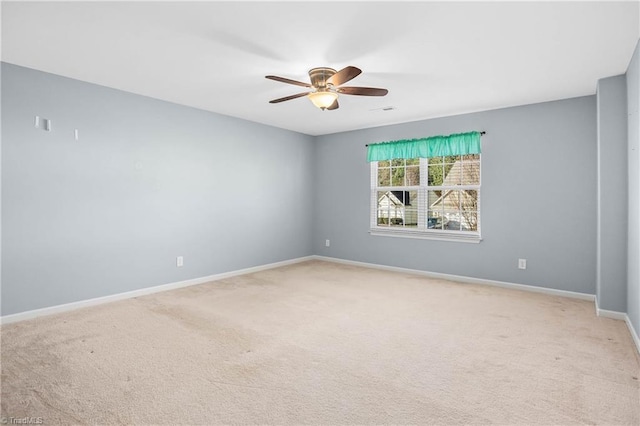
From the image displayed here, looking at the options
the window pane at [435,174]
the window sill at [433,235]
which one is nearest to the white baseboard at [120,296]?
the window sill at [433,235]

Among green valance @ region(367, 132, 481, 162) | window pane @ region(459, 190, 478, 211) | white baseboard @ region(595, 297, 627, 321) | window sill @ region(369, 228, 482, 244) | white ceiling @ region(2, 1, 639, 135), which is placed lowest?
white baseboard @ region(595, 297, 627, 321)

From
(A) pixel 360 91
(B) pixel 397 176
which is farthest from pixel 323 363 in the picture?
(B) pixel 397 176

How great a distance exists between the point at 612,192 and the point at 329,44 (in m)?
3.11

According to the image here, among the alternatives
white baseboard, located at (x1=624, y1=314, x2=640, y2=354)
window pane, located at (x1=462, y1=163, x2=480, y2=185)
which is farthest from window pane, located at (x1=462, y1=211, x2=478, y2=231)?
white baseboard, located at (x1=624, y1=314, x2=640, y2=354)

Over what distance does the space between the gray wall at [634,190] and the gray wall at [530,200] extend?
91 cm

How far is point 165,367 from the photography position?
7.94 feet

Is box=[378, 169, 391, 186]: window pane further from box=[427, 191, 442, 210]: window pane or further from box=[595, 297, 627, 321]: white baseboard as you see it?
box=[595, 297, 627, 321]: white baseboard

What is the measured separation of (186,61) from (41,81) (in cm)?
158

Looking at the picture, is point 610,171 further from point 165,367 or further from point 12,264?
point 12,264

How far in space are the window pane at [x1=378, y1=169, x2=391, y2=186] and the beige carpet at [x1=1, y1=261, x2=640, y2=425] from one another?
2.40 meters

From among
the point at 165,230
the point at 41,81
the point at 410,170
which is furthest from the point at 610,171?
the point at 41,81

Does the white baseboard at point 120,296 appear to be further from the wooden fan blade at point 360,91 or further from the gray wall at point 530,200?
the wooden fan blade at point 360,91

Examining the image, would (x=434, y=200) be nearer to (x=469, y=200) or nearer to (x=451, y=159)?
(x=469, y=200)

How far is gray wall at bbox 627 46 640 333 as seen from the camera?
111 inches
